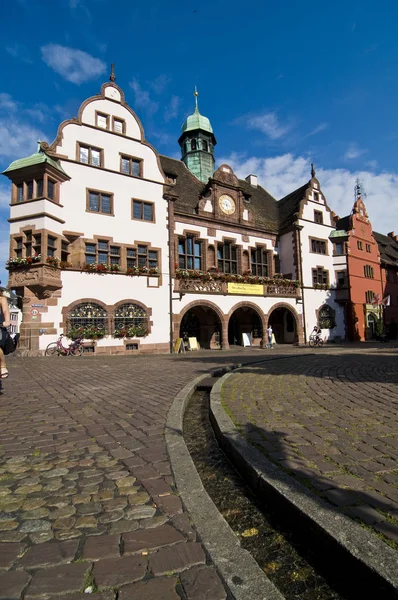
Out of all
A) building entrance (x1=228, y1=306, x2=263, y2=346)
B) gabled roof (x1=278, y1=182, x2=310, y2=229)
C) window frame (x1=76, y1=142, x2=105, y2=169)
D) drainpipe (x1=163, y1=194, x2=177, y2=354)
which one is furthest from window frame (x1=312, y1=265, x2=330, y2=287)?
window frame (x1=76, y1=142, x2=105, y2=169)

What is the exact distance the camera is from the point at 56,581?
1.63 meters

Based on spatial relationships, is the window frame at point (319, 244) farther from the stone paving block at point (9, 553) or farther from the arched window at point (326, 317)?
the stone paving block at point (9, 553)

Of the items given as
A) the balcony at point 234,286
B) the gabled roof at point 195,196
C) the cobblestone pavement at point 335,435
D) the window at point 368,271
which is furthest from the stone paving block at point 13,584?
the window at point 368,271

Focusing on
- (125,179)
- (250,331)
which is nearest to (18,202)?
(125,179)

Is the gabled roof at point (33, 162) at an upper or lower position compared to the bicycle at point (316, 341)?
upper

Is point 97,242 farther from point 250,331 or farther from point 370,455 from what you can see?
point 370,455

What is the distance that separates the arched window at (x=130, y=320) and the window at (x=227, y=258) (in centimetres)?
775

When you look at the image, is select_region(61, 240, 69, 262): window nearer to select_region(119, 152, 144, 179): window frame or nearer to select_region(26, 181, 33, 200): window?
select_region(26, 181, 33, 200): window

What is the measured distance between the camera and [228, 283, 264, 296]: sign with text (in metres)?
22.6

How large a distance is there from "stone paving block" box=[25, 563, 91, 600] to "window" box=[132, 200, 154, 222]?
2001 centimetres

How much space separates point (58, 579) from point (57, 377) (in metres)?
7.75

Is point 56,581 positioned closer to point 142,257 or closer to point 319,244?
point 142,257

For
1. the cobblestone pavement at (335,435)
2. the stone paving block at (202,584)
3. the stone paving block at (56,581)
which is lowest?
the stone paving block at (202,584)

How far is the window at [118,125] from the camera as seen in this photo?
68.2ft
